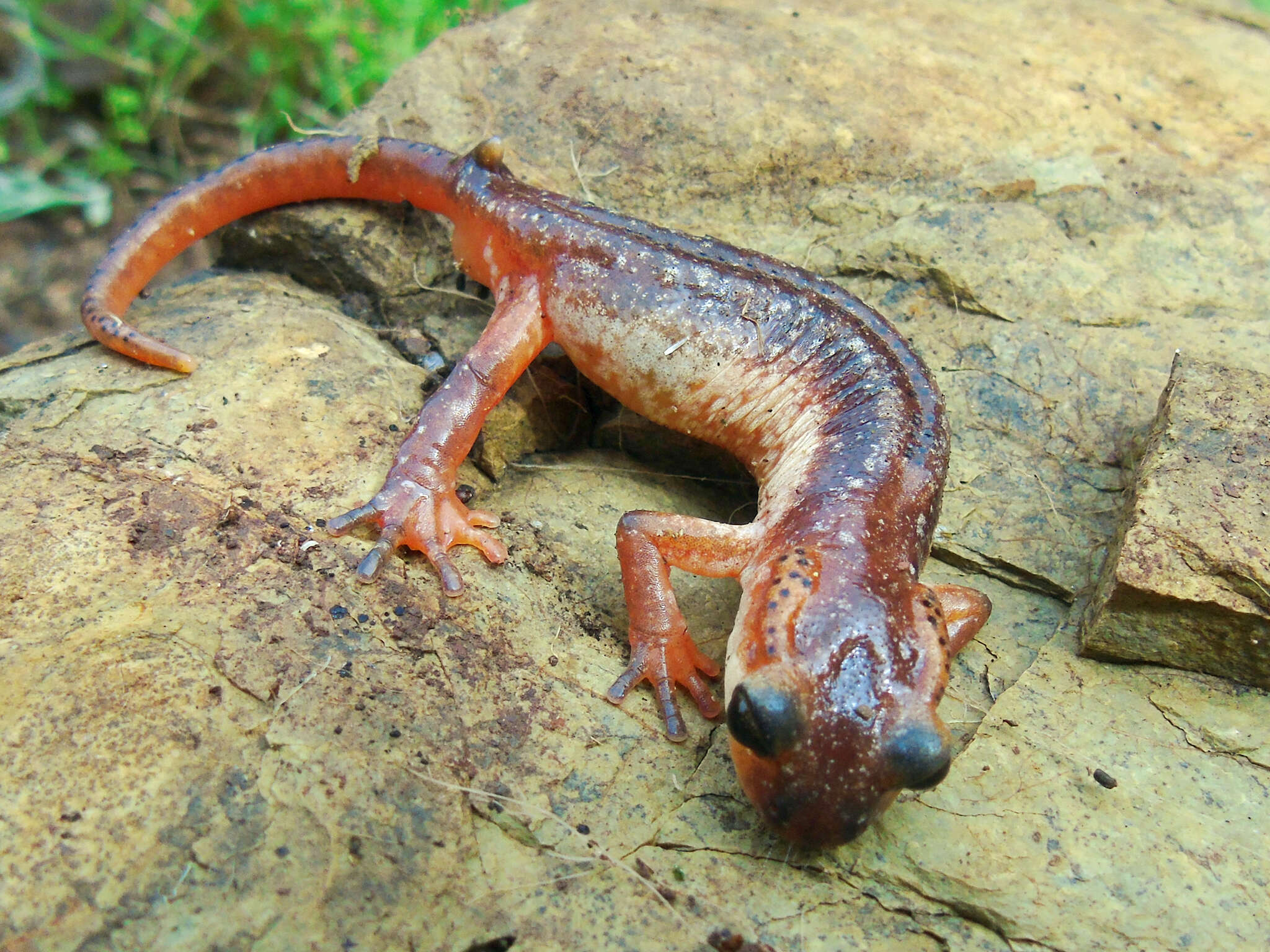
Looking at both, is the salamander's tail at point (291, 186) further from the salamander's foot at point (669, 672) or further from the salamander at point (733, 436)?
the salamander's foot at point (669, 672)

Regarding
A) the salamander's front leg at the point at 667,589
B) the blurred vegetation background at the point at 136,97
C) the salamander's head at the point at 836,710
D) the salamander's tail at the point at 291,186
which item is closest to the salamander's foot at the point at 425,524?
the salamander's front leg at the point at 667,589

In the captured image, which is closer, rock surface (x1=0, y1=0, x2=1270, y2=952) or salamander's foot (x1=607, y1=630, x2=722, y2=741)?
rock surface (x1=0, y1=0, x2=1270, y2=952)

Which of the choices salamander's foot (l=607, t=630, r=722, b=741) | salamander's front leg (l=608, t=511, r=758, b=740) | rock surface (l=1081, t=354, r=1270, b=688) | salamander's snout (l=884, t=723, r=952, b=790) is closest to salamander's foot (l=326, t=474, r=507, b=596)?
salamander's front leg (l=608, t=511, r=758, b=740)

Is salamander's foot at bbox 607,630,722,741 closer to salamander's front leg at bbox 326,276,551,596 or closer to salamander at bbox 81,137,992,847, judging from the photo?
salamander at bbox 81,137,992,847

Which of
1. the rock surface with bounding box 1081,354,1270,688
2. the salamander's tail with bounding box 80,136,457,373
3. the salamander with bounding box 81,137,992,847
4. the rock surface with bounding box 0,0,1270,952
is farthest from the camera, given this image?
the salamander's tail with bounding box 80,136,457,373

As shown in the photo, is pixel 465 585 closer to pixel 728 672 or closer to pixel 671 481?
pixel 728 672

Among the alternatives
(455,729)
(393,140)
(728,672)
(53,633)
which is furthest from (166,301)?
(728,672)
